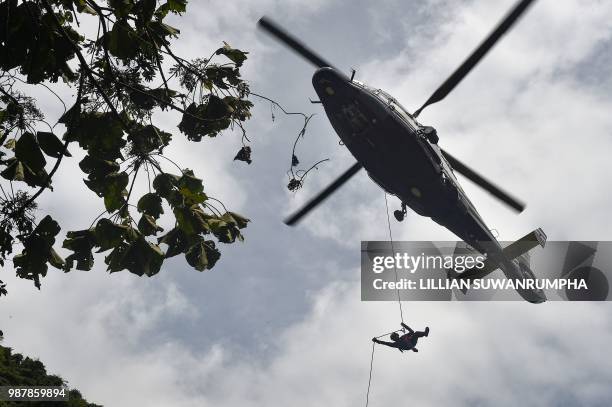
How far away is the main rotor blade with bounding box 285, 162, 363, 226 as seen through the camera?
2044cm

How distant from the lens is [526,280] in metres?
24.2

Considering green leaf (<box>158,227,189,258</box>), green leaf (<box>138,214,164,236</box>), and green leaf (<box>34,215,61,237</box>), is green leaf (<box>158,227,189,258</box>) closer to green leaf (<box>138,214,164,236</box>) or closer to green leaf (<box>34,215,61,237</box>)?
green leaf (<box>138,214,164,236</box>)

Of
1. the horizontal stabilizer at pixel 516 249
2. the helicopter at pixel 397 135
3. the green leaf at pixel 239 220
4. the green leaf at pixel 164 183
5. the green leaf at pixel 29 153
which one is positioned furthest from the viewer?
the horizontal stabilizer at pixel 516 249

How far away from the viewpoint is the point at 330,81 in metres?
17.2

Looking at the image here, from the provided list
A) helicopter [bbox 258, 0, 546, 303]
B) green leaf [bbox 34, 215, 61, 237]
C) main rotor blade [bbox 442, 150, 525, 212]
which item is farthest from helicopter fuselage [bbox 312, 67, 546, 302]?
green leaf [bbox 34, 215, 61, 237]

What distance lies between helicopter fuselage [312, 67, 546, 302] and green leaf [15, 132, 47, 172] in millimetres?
13321

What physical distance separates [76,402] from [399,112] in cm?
4094

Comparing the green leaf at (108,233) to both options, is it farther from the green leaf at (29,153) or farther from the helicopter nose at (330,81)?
the helicopter nose at (330,81)

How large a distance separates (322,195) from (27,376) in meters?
38.9

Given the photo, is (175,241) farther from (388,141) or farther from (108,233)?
(388,141)

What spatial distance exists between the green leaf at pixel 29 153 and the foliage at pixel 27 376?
44.4 meters

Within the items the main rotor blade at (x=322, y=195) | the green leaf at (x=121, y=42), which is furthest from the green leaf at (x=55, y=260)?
the main rotor blade at (x=322, y=195)

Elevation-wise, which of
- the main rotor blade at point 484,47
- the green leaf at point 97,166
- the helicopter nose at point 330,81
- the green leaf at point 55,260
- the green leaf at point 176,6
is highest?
the main rotor blade at point 484,47

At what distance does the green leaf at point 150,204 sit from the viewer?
5000 millimetres
